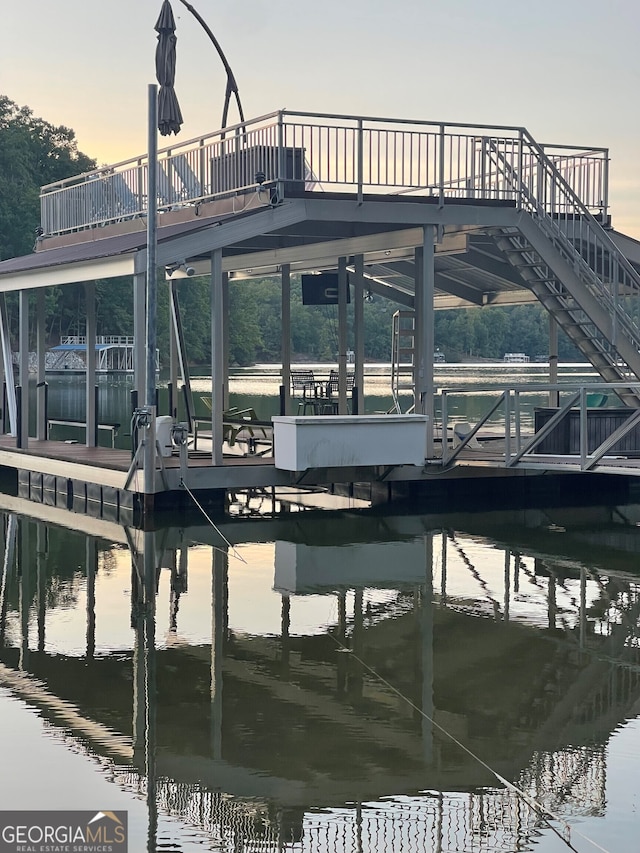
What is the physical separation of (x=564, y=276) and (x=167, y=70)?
934 centimetres

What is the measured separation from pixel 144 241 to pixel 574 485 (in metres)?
7.49

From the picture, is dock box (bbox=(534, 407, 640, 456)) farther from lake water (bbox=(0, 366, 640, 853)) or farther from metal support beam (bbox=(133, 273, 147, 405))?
metal support beam (bbox=(133, 273, 147, 405))

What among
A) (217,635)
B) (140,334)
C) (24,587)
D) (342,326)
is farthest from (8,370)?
(217,635)

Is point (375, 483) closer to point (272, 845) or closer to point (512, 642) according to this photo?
point (512, 642)

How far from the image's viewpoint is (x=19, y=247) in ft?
263

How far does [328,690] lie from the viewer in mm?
9297

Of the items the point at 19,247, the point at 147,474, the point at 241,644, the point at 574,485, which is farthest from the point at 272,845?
the point at 19,247

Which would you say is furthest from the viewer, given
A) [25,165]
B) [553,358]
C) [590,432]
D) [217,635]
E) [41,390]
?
[25,165]

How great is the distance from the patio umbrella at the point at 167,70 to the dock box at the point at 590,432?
9.81 meters

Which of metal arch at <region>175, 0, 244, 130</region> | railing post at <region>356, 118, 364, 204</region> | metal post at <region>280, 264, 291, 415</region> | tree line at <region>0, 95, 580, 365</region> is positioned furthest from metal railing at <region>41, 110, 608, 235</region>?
tree line at <region>0, 95, 580, 365</region>

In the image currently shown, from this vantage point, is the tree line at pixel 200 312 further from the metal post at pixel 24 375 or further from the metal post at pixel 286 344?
the metal post at pixel 24 375

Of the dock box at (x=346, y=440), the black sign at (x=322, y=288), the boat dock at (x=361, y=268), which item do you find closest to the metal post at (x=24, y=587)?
the boat dock at (x=361, y=268)

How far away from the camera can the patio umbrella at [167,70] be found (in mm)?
24062

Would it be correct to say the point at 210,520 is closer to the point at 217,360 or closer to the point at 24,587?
the point at 217,360
